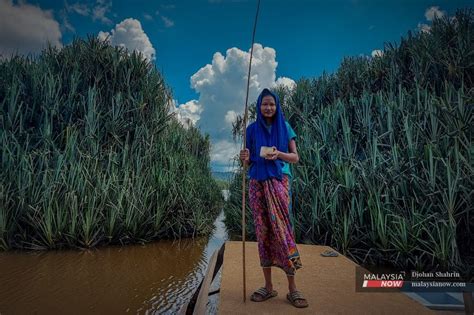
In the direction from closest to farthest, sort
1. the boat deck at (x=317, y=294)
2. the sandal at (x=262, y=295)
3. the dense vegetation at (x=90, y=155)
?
the boat deck at (x=317, y=294), the sandal at (x=262, y=295), the dense vegetation at (x=90, y=155)

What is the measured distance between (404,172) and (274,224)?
2991 mm

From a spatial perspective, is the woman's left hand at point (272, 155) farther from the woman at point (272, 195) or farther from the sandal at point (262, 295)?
the sandal at point (262, 295)

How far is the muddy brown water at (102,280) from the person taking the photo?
251 centimetres

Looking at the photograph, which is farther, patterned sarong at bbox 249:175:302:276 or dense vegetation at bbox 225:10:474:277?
dense vegetation at bbox 225:10:474:277

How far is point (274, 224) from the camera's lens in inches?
78.0

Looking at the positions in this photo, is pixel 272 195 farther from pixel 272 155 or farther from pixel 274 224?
pixel 272 155

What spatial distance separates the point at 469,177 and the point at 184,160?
492 cm

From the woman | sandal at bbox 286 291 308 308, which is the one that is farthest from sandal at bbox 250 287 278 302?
sandal at bbox 286 291 308 308

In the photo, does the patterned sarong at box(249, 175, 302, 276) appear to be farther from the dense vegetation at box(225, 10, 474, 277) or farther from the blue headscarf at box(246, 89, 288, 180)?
the dense vegetation at box(225, 10, 474, 277)

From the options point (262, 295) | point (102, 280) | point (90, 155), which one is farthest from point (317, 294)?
point (90, 155)

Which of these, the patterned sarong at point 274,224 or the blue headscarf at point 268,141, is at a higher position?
the blue headscarf at point 268,141

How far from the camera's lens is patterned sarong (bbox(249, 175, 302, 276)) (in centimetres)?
197

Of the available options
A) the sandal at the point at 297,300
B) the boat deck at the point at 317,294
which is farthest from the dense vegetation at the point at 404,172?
Result: the sandal at the point at 297,300

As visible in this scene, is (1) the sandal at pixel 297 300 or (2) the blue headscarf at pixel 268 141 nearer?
(1) the sandal at pixel 297 300
